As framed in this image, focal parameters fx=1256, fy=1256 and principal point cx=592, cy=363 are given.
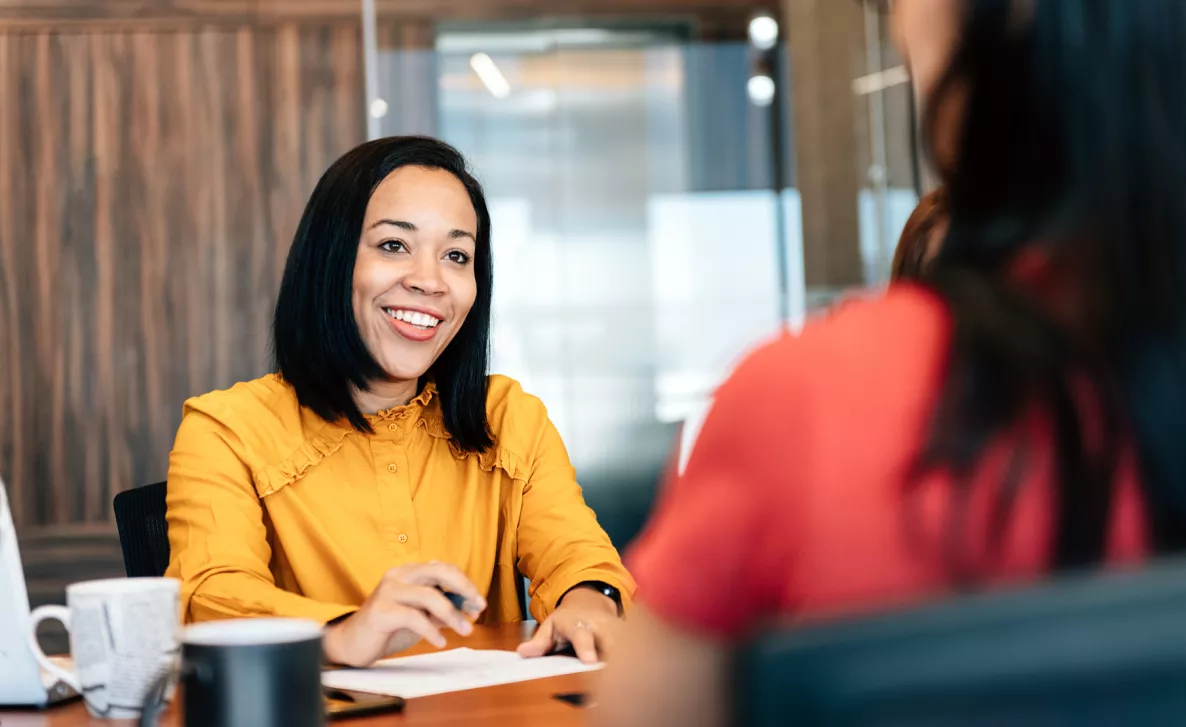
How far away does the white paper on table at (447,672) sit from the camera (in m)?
1.27

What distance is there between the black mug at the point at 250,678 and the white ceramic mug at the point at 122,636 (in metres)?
0.18

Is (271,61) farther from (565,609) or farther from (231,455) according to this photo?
(565,609)

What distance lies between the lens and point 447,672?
135 cm

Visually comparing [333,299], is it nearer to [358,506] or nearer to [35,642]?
[358,506]

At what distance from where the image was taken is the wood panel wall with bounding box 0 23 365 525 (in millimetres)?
4242

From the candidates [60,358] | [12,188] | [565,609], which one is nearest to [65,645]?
[60,358]

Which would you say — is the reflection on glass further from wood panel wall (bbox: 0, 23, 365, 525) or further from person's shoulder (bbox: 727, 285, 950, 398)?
person's shoulder (bbox: 727, 285, 950, 398)

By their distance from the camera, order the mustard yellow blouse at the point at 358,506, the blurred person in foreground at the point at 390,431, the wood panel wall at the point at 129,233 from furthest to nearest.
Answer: the wood panel wall at the point at 129,233
the blurred person in foreground at the point at 390,431
the mustard yellow blouse at the point at 358,506

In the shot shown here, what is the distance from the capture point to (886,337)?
1.85ft

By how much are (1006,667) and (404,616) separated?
1024 millimetres

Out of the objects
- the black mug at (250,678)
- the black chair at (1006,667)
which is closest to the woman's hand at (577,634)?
the black mug at (250,678)

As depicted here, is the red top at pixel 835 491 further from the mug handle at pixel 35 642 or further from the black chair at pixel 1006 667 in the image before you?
the mug handle at pixel 35 642

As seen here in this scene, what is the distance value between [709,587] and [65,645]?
4046 millimetres

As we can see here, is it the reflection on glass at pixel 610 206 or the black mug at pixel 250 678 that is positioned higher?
the reflection on glass at pixel 610 206
